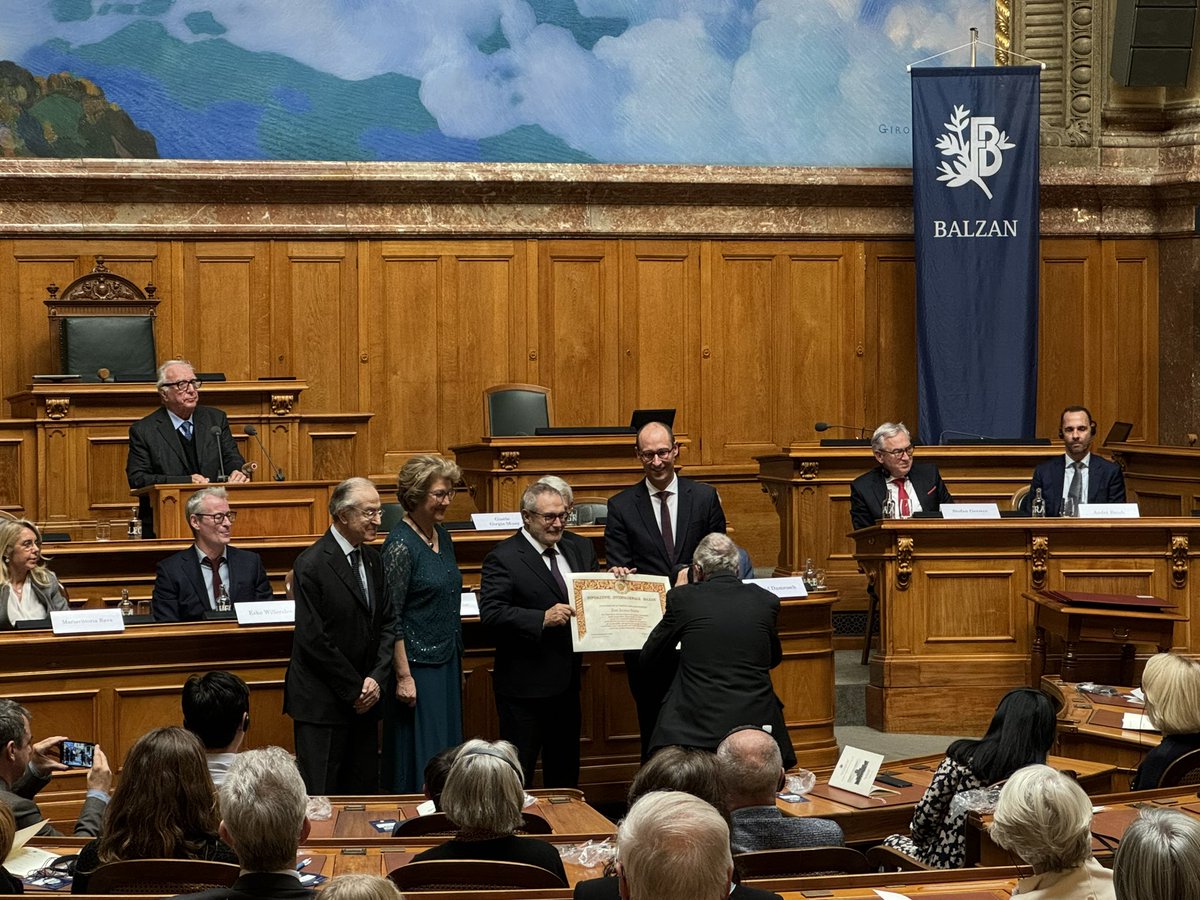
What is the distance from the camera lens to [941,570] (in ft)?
26.1

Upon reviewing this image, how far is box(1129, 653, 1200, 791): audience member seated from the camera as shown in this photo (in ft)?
15.4

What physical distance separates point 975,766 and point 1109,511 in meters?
4.07

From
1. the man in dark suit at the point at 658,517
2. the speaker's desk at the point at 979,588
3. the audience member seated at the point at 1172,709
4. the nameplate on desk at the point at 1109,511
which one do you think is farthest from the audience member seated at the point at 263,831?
the nameplate on desk at the point at 1109,511

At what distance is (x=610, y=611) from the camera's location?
622 cm

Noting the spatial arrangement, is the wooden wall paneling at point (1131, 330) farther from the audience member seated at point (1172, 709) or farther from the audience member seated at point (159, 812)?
the audience member seated at point (159, 812)

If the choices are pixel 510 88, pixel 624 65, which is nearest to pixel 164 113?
pixel 510 88

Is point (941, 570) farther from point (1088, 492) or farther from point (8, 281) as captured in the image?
point (8, 281)

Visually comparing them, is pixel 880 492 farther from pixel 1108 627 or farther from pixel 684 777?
pixel 684 777

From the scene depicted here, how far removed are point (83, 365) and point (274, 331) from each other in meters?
1.82

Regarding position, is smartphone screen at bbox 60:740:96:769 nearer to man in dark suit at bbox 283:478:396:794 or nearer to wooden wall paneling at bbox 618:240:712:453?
man in dark suit at bbox 283:478:396:794

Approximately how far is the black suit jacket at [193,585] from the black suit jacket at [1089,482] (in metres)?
4.38

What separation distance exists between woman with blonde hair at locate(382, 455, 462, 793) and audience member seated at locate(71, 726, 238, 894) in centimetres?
229

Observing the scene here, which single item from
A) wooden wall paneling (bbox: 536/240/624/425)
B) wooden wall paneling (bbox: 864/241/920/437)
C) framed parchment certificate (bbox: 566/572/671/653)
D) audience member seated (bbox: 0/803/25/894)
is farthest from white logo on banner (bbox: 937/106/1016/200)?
audience member seated (bbox: 0/803/25/894)

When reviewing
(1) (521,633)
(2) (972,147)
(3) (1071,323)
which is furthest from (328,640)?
(3) (1071,323)
